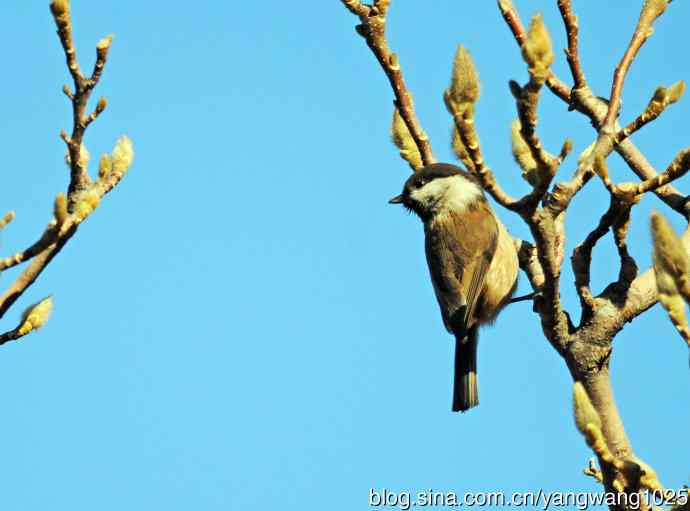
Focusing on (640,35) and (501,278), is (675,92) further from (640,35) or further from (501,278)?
(501,278)

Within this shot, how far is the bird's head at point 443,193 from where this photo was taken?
237 inches

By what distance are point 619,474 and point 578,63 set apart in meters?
1.79

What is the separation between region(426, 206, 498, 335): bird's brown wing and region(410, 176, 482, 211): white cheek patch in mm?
76

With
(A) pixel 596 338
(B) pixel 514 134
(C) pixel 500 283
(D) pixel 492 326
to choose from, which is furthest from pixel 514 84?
(D) pixel 492 326

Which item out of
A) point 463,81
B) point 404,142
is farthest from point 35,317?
point 404,142

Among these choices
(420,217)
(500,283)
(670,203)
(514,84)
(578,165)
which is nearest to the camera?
(514,84)

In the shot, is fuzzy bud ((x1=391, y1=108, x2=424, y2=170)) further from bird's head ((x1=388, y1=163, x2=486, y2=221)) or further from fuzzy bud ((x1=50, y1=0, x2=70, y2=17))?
fuzzy bud ((x1=50, y1=0, x2=70, y2=17))

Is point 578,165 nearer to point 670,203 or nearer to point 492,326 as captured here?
point 670,203

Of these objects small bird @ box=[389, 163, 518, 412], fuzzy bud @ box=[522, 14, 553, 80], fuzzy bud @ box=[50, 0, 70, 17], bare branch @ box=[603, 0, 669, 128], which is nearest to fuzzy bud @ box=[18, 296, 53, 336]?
fuzzy bud @ box=[50, 0, 70, 17]

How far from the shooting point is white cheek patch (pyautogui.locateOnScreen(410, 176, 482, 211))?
6129mm

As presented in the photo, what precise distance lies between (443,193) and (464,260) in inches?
19.0

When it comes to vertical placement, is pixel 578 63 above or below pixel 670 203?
above

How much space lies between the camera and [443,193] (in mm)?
6180

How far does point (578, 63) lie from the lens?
3734mm
